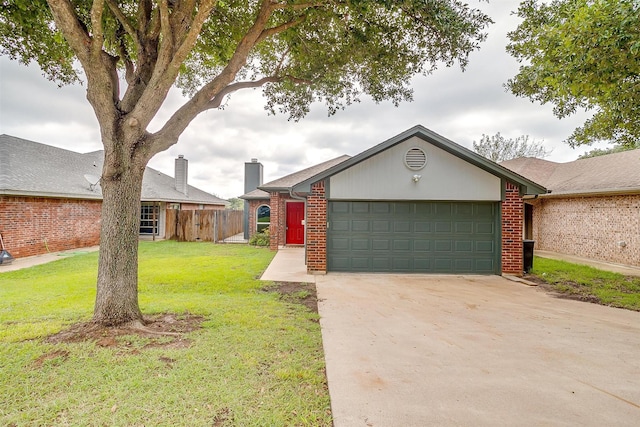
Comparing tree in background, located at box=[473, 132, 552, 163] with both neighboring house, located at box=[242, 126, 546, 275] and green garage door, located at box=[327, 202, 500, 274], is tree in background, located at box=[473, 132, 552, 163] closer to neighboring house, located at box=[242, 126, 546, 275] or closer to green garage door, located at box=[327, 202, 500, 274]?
neighboring house, located at box=[242, 126, 546, 275]

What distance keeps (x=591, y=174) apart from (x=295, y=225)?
1275cm

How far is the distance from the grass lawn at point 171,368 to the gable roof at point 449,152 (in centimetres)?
397

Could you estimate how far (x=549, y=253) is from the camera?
12961mm

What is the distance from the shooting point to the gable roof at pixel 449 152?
8172 mm

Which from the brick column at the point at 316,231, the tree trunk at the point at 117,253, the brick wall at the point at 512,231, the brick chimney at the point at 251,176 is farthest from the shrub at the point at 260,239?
the tree trunk at the point at 117,253

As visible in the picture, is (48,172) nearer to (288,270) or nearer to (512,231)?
(288,270)

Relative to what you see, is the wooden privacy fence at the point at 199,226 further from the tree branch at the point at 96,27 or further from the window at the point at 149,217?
the tree branch at the point at 96,27

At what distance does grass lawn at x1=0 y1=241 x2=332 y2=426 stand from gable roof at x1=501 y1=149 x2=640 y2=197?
11.6 metres

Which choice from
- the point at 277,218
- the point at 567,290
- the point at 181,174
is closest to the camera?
the point at 567,290

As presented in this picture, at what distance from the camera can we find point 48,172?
1294 cm

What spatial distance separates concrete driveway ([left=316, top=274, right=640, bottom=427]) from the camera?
2.60 m

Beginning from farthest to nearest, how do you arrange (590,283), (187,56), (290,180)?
(290,180) < (590,283) < (187,56)

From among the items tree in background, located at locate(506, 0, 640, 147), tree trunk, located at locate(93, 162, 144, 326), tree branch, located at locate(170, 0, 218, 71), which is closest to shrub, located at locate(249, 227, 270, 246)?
tree trunk, located at locate(93, 162, 144, 326)

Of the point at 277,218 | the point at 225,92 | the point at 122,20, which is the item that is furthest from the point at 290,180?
the point at 122,20
